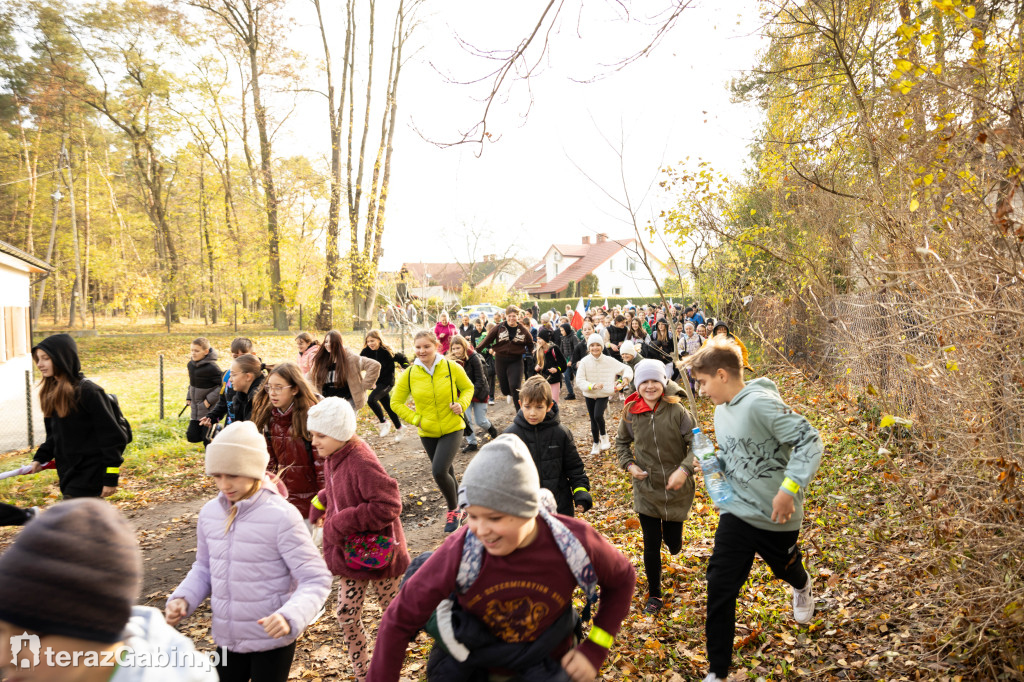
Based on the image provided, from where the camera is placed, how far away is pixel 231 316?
32.2m

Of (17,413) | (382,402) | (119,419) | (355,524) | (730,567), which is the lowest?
(17,413)

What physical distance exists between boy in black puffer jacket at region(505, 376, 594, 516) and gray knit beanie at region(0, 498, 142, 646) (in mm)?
3415

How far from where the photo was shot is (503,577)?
7.43ft

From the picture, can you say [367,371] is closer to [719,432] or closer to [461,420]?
[461,420]

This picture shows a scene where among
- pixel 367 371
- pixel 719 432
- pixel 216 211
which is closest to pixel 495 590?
pixel 719 432

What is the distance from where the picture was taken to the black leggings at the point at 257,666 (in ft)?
9.95

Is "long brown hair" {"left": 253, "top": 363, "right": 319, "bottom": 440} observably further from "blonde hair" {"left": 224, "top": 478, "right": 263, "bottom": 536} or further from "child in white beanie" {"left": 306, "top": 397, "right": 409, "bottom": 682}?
"blonde hair" {"left": 224, "top": 478, "right": 263, "bottom": 536}

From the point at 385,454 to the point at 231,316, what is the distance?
2505 cm

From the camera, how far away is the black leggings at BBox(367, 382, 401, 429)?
11406 millimetres

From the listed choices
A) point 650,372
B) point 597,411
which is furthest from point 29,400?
point 650,372

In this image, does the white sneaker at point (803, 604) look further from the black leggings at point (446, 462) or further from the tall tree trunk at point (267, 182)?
the tall tree trunk at point (267, 182)

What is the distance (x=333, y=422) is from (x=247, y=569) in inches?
44.1

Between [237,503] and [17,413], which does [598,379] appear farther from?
[17,413]

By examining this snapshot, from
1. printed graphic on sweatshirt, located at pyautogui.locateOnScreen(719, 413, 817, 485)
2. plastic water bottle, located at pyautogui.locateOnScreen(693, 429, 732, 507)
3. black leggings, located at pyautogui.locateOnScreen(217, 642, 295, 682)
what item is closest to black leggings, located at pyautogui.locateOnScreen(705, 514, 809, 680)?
plastic water bottle, located at pyautogui.locateOnScreen(693, 429, 732, 507)
